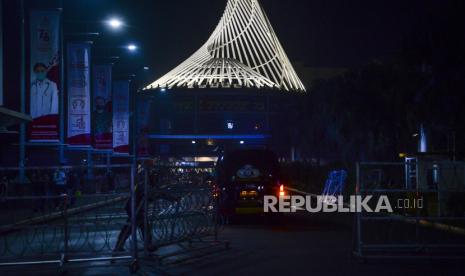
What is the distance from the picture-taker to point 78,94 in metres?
29.2

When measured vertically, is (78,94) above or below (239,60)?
below

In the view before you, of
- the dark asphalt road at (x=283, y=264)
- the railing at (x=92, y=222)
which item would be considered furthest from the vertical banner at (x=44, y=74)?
the railing at (x=92, y=222)

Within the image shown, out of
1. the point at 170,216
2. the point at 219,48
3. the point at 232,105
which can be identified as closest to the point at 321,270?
the point at 170,216

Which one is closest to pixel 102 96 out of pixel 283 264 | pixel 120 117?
pixel 120 117

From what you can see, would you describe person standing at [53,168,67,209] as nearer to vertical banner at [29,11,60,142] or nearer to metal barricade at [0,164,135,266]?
vertical banner at [29,11,60,142]

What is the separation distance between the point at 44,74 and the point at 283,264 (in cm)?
1523

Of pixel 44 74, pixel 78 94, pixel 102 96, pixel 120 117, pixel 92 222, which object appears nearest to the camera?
pixel 92 222

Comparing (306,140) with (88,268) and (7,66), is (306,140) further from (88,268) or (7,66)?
(88,268)

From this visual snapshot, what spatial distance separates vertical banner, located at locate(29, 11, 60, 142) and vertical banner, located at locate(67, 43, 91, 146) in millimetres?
3460

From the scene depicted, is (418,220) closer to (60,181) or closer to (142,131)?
(60,181)

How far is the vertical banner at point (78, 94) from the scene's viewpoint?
1140 inches

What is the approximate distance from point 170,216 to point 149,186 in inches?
43.0

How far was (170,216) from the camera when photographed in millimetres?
13523

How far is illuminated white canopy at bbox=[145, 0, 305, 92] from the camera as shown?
97.6 m
